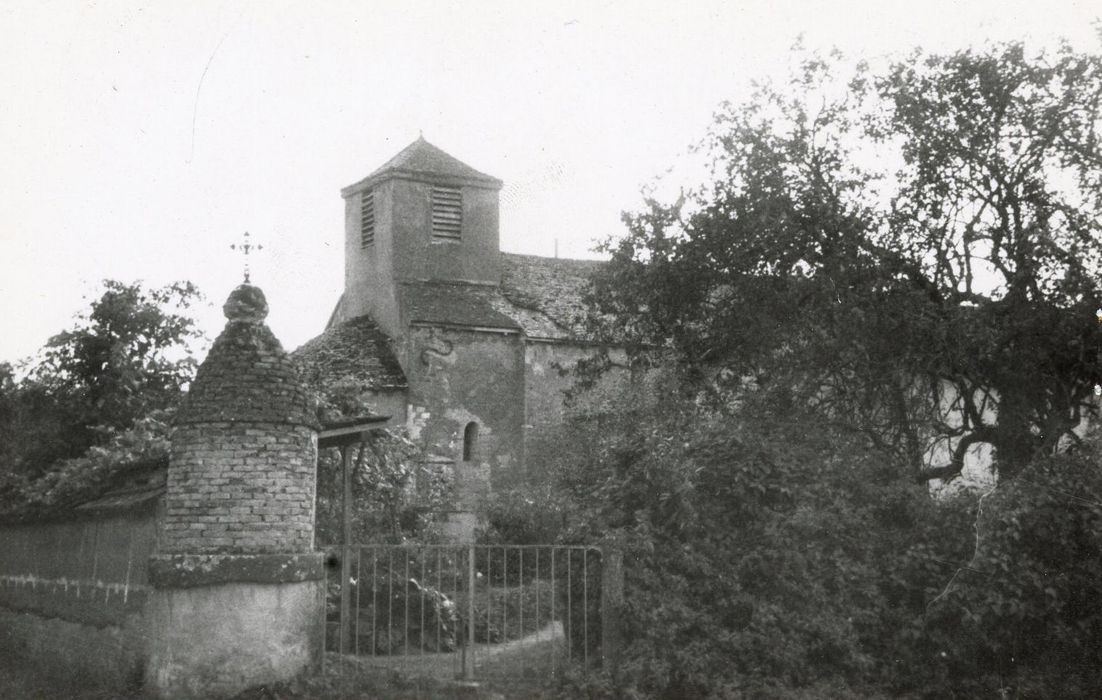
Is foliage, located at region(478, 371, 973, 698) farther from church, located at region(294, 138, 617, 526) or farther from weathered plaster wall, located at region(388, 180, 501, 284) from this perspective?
weathered plaster wall, located at region(388, 180, 501, 284)

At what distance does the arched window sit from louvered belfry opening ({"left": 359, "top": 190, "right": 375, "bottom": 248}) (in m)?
7.20

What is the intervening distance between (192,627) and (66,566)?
19.0 feet

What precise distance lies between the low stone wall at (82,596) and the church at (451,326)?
1188 cm

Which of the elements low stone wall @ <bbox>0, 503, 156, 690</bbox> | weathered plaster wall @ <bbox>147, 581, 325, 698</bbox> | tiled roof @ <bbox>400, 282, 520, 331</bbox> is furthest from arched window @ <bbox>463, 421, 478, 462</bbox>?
weathered plaster wall @ <bbox>147, 581, 325, 698</bbox>

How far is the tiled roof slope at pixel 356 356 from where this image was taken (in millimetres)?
30250

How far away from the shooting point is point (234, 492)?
10.7 metres

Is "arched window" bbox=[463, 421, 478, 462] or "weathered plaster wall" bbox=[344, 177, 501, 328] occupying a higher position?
"weathered plaster wall" bbox=[344, 177, 501, 328]

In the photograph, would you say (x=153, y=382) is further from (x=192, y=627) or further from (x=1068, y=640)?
(x=1068, y=640)

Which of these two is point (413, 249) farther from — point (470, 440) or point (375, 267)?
point (470, 440)

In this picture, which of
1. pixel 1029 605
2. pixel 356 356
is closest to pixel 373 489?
pixel 1029 605

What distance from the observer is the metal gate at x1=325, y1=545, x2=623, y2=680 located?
11.3 m

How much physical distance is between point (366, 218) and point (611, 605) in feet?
84.8

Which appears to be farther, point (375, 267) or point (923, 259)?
point (375, 267)

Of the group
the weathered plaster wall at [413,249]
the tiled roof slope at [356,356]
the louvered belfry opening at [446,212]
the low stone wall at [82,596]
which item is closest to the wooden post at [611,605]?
the low stone wall at [82,596]
